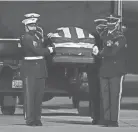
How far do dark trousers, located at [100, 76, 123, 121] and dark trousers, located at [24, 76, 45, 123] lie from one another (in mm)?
1047

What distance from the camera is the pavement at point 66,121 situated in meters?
14.0

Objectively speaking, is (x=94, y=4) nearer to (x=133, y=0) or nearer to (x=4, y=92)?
(x=133, y=0)

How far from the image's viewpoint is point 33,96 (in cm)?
1452

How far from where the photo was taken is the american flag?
52.4 feet

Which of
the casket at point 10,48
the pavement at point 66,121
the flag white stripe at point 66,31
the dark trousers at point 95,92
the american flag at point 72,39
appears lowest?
the pavement at point 66,121

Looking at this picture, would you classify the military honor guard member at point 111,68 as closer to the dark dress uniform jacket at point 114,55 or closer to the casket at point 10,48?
the dark dress uniform jacket at point 114,55

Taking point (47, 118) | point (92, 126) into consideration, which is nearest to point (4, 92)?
point (47, 118)

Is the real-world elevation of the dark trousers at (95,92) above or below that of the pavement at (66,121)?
above

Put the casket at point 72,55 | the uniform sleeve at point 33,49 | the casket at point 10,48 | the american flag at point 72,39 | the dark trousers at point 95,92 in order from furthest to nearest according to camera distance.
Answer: the casket at point 10,48 < the american flag at point 72,39 < the casket at point 72,55 < the dark trousers at point 95,92 < the uniform sleeve at point 33,49

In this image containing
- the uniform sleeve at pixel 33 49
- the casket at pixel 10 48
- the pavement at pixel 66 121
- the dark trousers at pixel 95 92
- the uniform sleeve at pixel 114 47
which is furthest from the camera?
the casket at pixel 10 48

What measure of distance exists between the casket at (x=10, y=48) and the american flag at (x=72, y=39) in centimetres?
108

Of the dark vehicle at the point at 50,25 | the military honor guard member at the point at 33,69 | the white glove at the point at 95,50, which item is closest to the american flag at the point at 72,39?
the dark vehicle at the point at 50,25

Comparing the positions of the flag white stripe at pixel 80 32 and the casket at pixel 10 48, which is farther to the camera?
the casket at pixel 10 48

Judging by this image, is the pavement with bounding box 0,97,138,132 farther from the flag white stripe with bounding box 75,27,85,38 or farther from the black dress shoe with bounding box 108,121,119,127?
the flag white stripe with bounding box 75,27,85,38
